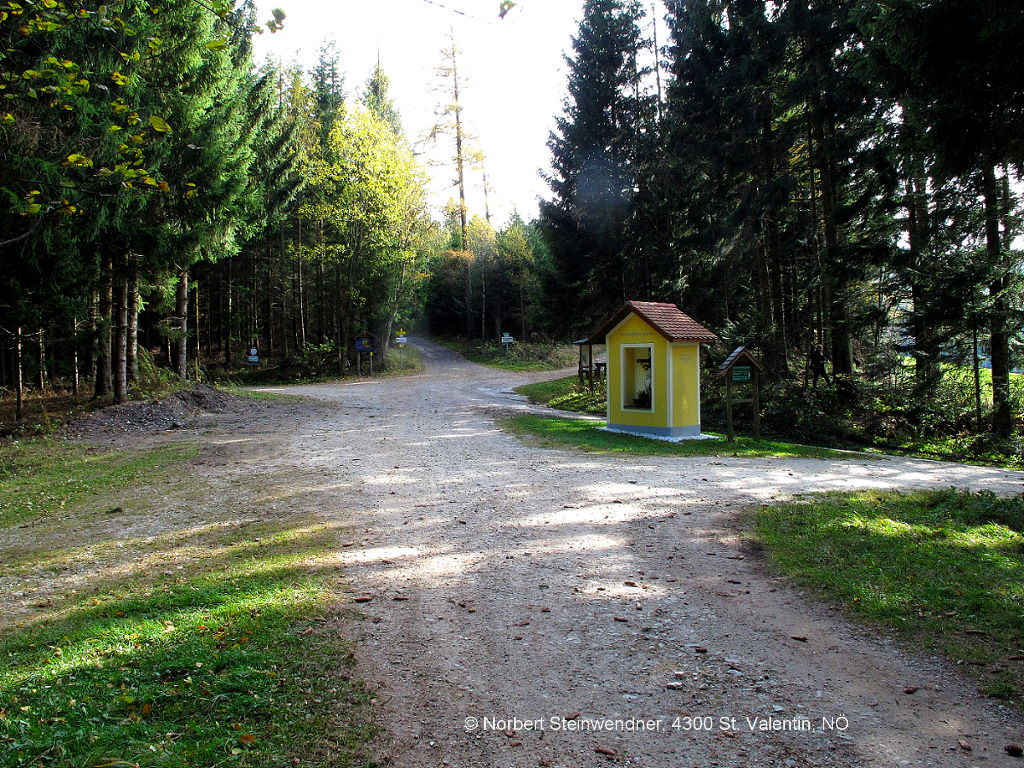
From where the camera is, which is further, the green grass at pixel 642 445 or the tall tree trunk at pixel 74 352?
the tall tree trunk at pixel 74 352

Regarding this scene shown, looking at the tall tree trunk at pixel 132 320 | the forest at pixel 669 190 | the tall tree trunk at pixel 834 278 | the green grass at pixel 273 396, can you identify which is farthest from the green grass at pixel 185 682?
the green grass at pixel 273 396

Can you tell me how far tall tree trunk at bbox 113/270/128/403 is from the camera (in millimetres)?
15711

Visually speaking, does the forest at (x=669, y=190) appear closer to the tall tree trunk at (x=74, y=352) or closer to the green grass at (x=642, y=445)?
the tall tree trunk at (x=74, y=352)

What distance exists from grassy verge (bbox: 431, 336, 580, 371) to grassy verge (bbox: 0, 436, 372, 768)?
31.1m

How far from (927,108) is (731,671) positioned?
625cm

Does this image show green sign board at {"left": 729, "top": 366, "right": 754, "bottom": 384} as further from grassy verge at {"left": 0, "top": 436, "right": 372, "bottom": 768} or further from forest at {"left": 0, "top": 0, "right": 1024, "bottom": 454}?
grassy verge at {"left": 0, "top": 436, "right": 372, "bottom": 768}

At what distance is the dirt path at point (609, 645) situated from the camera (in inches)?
114

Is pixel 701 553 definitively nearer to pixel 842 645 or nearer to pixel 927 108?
pixel 842 645

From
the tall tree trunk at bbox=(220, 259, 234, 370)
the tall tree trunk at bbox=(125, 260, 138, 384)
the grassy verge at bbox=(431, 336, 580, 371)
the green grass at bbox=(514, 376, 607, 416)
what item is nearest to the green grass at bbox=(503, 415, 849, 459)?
the green grass at bbox=(514, 376, 607, 416)

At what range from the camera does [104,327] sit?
49.1 feet

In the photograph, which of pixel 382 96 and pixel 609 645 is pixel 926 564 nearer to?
pixel 609 645

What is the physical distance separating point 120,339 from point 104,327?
76 cm

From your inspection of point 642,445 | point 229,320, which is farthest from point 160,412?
point 229,320

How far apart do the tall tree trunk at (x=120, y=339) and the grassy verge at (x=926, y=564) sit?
50.8 feet
